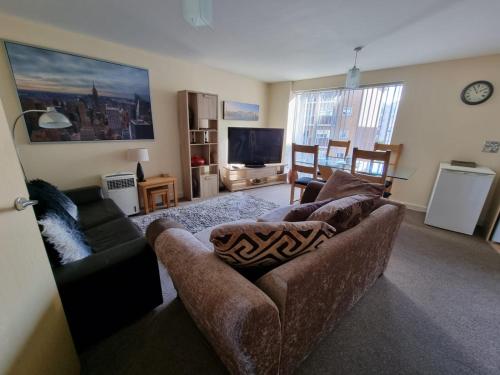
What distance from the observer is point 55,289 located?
0.90 metres

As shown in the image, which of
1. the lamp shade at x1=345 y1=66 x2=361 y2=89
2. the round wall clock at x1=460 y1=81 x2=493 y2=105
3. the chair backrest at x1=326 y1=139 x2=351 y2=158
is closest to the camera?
the lamp shade at x1=345 y1=66 x2=361 y2=89

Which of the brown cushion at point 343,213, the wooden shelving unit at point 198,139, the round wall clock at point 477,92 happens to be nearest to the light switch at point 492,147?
the round wall clock at point 477,92

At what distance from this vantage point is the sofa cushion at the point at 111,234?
1633mm

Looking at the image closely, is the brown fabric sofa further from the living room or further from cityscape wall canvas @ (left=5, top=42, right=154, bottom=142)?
cityscape wall canvas @ (left=5, top=42, right=154, bottom=142)

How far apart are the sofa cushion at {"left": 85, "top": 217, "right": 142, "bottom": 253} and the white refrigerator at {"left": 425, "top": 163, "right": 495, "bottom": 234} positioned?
370 cm

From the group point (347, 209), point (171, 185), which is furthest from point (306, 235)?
point (171, 185)

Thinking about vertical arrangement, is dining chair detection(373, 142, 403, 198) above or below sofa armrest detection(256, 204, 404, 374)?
above

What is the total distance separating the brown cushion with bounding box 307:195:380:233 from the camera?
1.15 meters

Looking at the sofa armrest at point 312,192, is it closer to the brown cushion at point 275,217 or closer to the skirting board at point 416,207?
the brown cushion at point 275,217

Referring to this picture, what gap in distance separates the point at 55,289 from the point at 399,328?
6.63ft

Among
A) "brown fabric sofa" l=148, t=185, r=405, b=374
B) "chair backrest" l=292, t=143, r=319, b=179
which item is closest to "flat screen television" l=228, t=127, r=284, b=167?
"chair backrest" l=292, t=143, r=319, b=179

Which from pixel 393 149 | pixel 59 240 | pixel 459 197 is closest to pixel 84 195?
pixel 59 240

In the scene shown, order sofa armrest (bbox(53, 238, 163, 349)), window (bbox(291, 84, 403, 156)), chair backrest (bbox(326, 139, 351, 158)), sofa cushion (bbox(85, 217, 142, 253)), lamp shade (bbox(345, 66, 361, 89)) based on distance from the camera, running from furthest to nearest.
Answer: chair backrest (bbox(326, 139, 351, 158)), window (bbox(291, 84, 403, 156)), lamp shade (bbox(345, 66, 361, 89)), sofa cushion (bbox(85, 217, 142, 253)), sofa armrest (bbox(53, 238, 163, 349))

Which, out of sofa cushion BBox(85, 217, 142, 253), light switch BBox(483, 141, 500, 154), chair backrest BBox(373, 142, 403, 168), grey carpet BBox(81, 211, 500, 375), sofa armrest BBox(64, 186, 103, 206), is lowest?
grey carpet BBox(81, 211, 500, 375)
